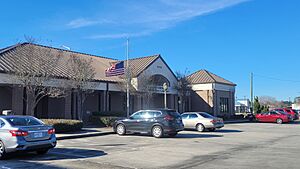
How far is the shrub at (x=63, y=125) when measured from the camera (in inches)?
775

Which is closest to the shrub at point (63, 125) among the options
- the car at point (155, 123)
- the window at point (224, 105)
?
the car at point (155, 123)

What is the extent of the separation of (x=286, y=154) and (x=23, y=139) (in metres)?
8.83

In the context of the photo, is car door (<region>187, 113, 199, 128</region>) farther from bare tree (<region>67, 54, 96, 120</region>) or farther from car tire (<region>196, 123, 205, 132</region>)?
bare tree (<region>67, 54, 96, 120</region>)

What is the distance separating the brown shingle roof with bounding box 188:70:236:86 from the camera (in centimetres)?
4431

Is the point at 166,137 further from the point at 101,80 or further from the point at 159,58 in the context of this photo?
the point at 159,58

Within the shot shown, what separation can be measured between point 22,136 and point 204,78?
119 ft

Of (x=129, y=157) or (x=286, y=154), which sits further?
(x=286, y=154)

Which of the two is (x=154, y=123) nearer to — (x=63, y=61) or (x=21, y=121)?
(x=21, y=121)

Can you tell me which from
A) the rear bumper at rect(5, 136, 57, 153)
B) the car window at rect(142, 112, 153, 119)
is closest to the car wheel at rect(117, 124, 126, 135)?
the car window at rect(142, 112, 153, 119)

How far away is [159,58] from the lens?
3678 centimetres

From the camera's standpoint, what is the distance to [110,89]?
30547 millimetres

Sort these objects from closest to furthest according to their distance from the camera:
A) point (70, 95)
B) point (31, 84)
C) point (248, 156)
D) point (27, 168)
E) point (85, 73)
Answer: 1. point (27, 168)
2. point (248, 156)
3. point (31, 84)
4. point (85, 73)
5. point (70, 95)

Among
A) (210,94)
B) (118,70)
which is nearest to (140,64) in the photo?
(118,70)

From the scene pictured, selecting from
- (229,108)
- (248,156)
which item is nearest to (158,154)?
(248,156)
